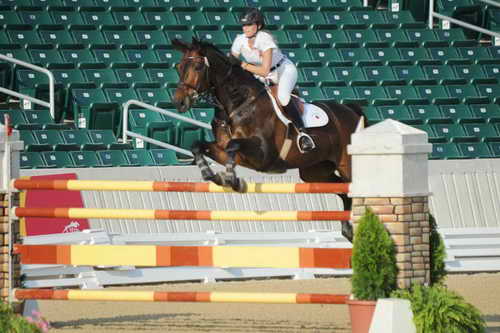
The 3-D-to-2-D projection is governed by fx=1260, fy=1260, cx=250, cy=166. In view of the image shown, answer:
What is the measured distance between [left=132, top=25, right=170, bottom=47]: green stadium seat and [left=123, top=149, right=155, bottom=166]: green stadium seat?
3355 mm

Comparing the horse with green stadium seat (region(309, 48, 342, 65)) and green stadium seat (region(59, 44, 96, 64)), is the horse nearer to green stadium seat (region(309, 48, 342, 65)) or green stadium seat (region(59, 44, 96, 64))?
green stadium seat (region(59, 44, 96, 64))

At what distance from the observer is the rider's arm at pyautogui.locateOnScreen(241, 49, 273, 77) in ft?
34.2

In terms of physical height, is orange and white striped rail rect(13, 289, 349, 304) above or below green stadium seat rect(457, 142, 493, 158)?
below

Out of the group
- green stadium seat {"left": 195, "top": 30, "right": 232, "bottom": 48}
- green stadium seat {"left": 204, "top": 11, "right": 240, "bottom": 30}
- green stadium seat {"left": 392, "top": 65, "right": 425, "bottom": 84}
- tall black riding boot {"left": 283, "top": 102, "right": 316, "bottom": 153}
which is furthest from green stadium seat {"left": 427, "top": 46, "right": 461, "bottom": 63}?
tall black riding boot {"left": 283, "top": 102, "right": 316, "bottom": 153}

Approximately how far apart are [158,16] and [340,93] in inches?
124

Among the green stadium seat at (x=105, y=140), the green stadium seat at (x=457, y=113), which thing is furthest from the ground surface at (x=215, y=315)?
the green stadium seat at (x=457, y=113)

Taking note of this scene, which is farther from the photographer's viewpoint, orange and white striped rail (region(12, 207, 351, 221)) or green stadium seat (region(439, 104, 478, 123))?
green stadium seat (region(439, 104, 478, 123))

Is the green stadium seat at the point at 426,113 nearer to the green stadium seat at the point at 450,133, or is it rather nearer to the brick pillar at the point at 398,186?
the green stadium seat at the point at 450,133

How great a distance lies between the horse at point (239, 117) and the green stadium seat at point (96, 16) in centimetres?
892

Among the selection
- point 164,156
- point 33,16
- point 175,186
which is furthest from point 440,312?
point 33,16

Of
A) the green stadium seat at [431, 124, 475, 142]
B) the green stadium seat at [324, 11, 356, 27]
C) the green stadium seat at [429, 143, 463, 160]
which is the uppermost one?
the green stadium seat at [324, 11, 356, 27]

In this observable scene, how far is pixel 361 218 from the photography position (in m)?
7.91

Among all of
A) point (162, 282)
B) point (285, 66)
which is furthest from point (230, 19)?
point (285, 66)

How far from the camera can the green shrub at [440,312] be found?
25.4 feet
